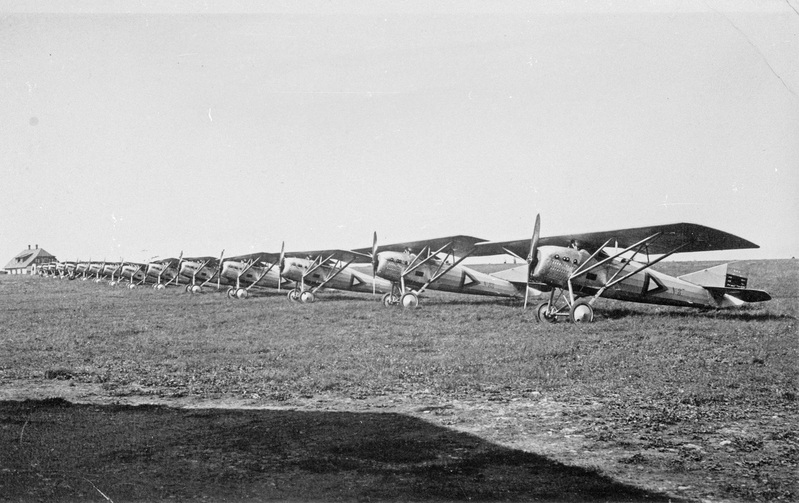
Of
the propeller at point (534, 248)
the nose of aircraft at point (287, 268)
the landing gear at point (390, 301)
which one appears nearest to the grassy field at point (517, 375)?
the propeller at point (534, 248)

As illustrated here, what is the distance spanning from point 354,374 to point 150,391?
3038 millimetres

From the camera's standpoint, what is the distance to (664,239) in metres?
13.3

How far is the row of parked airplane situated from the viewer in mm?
13266

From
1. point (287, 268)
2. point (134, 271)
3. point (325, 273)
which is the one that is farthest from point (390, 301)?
point (134, 271)

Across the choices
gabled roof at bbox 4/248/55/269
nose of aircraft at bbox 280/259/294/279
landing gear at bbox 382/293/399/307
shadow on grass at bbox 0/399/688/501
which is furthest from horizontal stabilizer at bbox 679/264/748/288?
gabled roof at bbox 4/248/55/269

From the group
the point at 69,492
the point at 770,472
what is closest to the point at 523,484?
the point at 770,472

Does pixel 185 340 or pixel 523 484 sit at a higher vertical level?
pixel 523 484

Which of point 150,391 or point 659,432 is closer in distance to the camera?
point 659,432

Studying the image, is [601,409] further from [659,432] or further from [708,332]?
[708,332]

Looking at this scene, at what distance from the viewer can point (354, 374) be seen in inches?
334

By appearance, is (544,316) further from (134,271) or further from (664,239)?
(134,271)

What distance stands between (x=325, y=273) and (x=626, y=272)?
16.0 m

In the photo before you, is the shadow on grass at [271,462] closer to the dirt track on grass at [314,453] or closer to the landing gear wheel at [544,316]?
the dirt track on grass at [314,453]

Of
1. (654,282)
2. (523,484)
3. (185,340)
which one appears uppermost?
(654,282)
